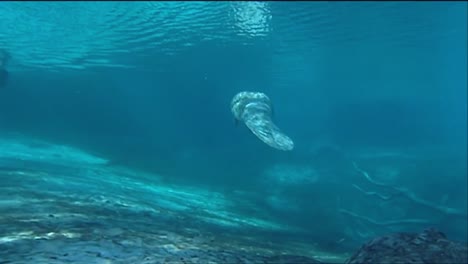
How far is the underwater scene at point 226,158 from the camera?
7828 millimetres

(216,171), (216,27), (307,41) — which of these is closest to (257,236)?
(216,171)

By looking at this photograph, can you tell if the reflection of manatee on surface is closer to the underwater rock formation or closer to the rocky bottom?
the rocky bottom

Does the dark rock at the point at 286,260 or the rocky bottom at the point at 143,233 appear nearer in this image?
the rocky bottom at the point at 143,233

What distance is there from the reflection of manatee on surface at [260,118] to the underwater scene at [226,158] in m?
0.10

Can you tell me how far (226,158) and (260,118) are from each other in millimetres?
11914

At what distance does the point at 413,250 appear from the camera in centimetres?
599

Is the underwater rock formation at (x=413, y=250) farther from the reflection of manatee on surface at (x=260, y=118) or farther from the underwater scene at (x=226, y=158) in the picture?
the reflection of manatee on surface at (x=260, y=118)

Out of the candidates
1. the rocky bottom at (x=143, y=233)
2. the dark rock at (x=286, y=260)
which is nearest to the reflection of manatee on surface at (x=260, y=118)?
the rocky bottom at (x=143, y=233)

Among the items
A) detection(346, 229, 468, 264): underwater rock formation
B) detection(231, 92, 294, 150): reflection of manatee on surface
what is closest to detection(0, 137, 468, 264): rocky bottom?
detection(346, 229, 468, 264): underwater rock formation

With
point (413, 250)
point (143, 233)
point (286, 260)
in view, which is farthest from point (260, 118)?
point (413, 250)

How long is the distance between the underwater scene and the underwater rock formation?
0.10 feet

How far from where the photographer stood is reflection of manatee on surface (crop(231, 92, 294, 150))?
15102 mm

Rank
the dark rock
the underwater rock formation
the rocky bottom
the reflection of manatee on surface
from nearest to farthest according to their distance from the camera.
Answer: the underwater rock formation
the rocky bottom
the dark rock
the reflection of manatee on surface

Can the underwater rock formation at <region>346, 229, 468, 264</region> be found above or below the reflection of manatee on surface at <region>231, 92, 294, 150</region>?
below
